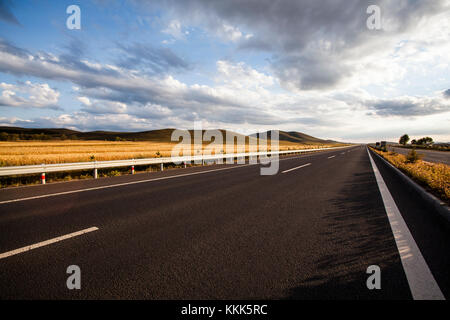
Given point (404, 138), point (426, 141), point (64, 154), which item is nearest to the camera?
point (64, 154)

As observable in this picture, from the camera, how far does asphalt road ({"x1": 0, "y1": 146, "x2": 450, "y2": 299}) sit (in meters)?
2.32

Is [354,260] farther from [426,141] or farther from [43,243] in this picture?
[426,141]

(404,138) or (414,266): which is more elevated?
(404,138)

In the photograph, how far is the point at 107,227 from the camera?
398 cm

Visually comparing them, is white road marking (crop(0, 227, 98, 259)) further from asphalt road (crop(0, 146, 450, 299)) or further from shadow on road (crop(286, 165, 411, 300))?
shadow on road (crop(286, 165, 411, 300))

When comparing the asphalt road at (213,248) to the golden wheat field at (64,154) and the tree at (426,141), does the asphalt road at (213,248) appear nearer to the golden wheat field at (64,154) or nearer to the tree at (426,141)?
the golden wheat field at (64,154)

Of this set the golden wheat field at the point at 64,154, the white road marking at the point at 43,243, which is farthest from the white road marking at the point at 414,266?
the golden wheat field at the point at 64,154

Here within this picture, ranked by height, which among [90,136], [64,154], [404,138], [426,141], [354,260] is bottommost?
[354,260]

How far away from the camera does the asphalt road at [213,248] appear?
2.32 metres

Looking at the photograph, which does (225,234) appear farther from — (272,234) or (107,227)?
(107,227)

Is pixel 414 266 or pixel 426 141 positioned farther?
pixel 426 141

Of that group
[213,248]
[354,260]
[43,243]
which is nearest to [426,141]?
[354,260]

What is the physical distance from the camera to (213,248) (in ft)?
10.5
